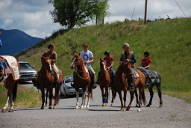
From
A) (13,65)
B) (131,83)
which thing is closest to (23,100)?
(13,65)

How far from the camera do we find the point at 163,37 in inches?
2603

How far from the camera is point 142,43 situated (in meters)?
65.7

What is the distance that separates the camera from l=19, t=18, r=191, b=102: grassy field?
54234 mm

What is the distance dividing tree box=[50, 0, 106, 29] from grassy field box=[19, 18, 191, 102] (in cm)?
1458

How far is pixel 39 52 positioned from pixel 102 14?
2690 centimetres

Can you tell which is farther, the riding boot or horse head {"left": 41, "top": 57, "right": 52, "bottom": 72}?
horse head {"left": 41, "top": 57, "right": 52, "bottom": 72}

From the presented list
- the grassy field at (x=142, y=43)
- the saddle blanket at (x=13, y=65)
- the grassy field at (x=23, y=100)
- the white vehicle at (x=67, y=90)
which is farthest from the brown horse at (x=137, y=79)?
the grassy field at (x=142, y=43)

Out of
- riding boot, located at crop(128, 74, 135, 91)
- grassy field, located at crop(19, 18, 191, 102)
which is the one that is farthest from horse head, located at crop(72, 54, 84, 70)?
grassy field, located at crop(19, 18, 191, 102)

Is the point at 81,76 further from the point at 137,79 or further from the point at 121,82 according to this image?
the point at 137,79

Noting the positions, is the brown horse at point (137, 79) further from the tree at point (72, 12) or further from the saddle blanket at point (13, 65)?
the tree at point (72, 12)

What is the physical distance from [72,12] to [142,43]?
35.3m

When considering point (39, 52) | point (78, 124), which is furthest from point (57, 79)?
point (39, 52)

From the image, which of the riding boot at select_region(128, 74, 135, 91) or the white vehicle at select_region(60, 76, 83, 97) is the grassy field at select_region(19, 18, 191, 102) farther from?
the riding boot at select_region(128, 74, 135, 91)

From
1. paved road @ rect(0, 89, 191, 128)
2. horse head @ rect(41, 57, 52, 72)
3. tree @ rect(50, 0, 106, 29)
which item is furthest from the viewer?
tree @ rect(50, 0, 106, 29)
